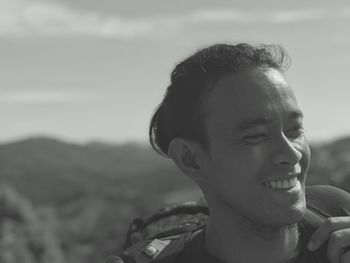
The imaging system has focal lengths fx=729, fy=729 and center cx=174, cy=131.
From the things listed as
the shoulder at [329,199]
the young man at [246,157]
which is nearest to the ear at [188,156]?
the young man at [246,157]

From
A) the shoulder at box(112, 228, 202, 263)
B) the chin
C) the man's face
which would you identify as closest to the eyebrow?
the man's face

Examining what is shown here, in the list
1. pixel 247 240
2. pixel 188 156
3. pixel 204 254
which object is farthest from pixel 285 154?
pixel 204 254

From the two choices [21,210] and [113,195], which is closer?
[21,210]

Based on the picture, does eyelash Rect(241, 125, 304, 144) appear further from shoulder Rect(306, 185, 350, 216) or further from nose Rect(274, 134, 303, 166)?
shoulder Rect(306, 185, 350, 216)

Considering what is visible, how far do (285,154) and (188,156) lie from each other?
69cm

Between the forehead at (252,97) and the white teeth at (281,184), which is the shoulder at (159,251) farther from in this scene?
the forehead at (252,97)

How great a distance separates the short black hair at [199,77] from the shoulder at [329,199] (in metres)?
0.78

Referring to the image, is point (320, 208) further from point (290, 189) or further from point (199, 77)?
point (199, 77)

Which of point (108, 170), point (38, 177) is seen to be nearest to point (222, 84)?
point (38, 177)

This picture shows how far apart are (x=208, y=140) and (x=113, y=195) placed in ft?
333

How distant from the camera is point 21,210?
34438 millimetres

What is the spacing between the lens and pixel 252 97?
412 cm

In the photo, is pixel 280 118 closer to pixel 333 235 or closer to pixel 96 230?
pixel 333 235

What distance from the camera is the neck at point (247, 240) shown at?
4113mm
